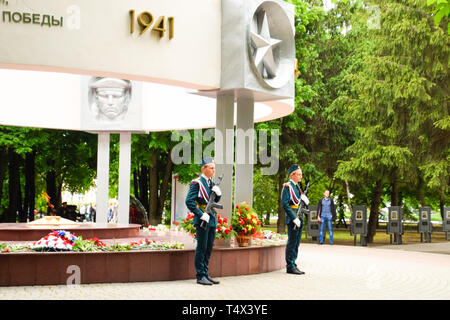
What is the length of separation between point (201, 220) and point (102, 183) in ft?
32.1

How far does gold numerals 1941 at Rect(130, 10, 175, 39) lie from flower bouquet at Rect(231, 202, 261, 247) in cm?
374

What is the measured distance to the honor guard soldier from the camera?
10.6m

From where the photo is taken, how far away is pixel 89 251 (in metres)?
10.7

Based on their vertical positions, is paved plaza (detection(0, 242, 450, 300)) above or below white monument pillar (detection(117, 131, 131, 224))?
below

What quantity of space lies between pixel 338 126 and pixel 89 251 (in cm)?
2025

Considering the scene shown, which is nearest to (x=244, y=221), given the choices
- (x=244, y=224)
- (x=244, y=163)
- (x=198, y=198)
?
(x=244, y=224)

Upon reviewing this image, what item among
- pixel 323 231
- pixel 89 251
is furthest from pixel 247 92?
pixel 323 231

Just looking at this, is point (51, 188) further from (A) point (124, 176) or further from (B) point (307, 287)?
(B) point (307, 287)

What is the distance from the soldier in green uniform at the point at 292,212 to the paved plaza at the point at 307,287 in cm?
37

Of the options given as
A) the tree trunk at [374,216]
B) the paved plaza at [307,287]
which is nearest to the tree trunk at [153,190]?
the tree trunk at [374,216]

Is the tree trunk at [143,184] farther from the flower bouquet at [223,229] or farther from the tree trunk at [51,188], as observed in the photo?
the flower bouquet at [223,229]

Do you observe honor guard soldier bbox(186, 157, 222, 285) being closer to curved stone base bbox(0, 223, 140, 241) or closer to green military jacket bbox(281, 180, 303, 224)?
green military jacket bbox(281, 180, 303, 224)

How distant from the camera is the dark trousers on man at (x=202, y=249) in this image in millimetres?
10672

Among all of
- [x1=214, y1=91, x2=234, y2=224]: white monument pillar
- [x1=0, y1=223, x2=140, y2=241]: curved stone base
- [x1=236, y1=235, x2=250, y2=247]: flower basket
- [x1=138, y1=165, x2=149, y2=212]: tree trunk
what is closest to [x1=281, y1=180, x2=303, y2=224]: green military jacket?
[x1=236, y1=235, x2=250, y2=247]: flower basket
